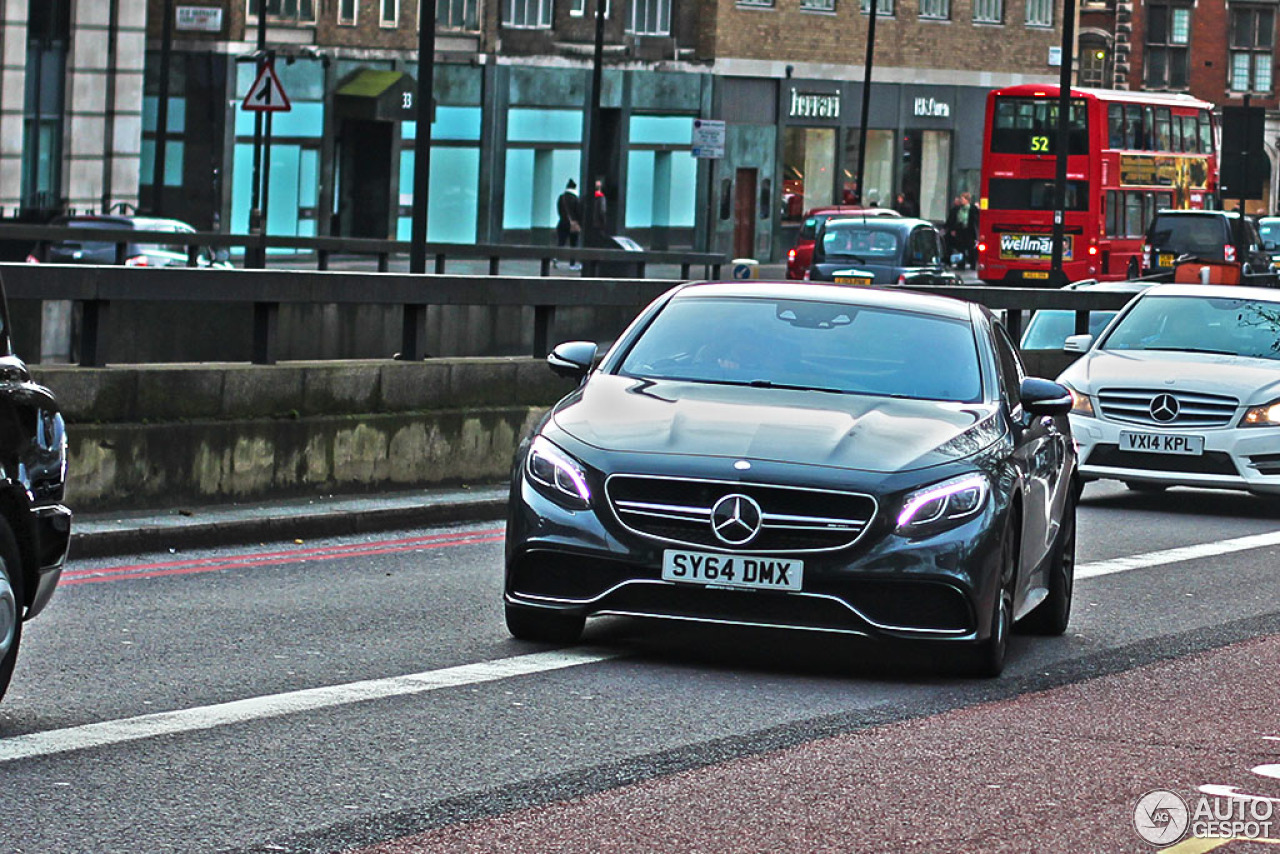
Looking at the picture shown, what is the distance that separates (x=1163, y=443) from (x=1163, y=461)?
13 cm

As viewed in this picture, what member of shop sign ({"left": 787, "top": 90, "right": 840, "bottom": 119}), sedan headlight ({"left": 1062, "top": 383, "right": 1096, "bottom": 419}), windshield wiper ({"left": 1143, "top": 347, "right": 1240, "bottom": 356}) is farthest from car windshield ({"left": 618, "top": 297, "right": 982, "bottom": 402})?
shop sign ({"left": 787, "top": 90, "right": 840, "bottom": 119})

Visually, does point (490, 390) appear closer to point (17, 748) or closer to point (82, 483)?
point (82, 483)

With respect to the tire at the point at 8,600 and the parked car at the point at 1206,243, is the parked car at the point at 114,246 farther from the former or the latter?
the tire at the point at 8,600

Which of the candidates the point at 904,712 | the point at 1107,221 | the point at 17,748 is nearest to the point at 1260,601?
the point at 904,712

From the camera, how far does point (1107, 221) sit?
176 ft

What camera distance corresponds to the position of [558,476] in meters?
9.27

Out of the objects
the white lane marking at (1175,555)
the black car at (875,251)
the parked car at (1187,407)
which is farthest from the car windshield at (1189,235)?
the white lane marking at (1175,555)

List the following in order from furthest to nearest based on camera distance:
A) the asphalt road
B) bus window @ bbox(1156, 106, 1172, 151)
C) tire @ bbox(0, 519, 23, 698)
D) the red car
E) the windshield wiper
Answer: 1. bus window @ bbox(1156, 106, 1172, 151)
2. the red car
3. the windshield wiper
4. tire @ bbox(0, 519, 23, 698)
5. the asphalt road

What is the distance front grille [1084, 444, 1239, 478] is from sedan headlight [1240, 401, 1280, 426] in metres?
0.28

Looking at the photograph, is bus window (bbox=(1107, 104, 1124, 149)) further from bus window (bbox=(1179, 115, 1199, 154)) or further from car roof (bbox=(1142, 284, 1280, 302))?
car roof (bbox=(1142, 284, 1280, 302))

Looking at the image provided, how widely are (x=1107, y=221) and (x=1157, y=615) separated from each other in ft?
142

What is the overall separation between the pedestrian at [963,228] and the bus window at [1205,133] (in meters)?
9.11

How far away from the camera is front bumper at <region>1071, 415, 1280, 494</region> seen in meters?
17.0

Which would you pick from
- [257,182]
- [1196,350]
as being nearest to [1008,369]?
[1196,350]
